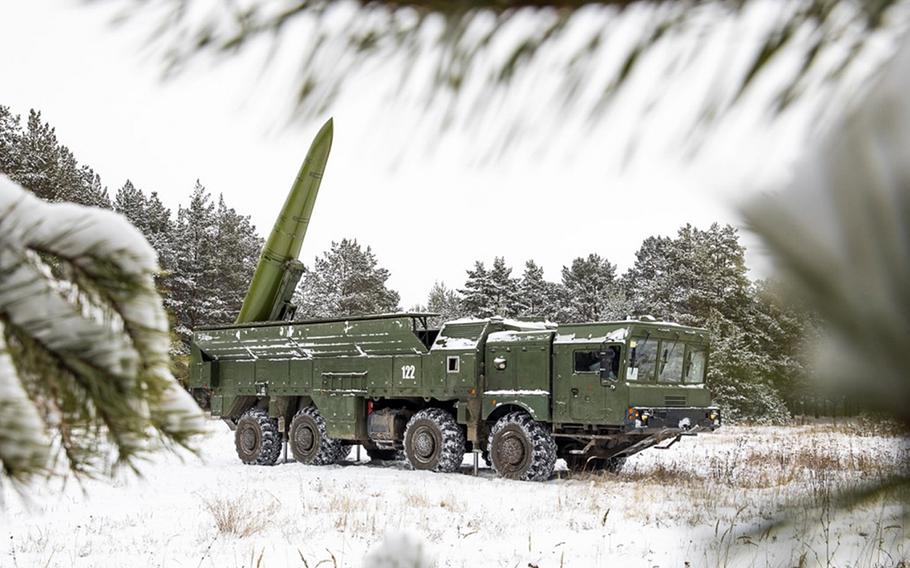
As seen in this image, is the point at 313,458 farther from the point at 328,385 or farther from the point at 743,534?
the point at 743,534

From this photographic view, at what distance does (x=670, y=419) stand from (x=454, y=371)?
142 inches

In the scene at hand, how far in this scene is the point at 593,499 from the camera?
1030 cm

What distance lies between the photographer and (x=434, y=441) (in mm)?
14016

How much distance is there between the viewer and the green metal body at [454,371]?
12547 mm

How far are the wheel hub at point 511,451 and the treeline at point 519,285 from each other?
7.00ft

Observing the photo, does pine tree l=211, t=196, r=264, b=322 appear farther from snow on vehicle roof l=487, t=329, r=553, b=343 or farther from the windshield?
the windshield

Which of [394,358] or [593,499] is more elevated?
[394,358]

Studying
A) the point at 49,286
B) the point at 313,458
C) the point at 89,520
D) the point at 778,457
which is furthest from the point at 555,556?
the point at 313,458

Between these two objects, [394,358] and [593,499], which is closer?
[593,499]

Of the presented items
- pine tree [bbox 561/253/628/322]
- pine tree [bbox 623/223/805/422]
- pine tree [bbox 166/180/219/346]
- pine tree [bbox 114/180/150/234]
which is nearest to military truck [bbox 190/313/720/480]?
pine tree [bbox 623/223/805/422]

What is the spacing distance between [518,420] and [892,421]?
41.5ft

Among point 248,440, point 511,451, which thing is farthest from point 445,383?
point 248,440

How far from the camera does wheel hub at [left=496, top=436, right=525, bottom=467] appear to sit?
12.9 m

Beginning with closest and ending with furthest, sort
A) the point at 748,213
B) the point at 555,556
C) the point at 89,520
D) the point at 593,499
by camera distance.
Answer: the point at 748,213, the point at 555,556, the point at 89,520, the point at 593,499
